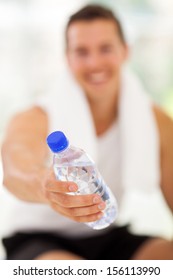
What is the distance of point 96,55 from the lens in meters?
1.32

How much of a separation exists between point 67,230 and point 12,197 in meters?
0.18

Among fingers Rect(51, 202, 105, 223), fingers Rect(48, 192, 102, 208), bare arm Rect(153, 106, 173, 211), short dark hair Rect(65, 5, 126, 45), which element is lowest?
bare arm Rect(153, 106, 173, 211)

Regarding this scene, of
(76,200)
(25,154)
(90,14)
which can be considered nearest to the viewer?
(76,200)

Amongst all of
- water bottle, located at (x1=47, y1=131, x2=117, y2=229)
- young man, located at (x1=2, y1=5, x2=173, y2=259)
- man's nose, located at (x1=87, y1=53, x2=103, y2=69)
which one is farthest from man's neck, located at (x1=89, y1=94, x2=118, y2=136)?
water bottle, located at (x1=47, y1=131, x2=117, y2=229)

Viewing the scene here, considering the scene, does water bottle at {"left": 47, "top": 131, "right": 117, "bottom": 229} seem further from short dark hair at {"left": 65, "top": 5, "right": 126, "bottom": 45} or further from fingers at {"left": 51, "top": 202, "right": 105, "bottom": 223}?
short dark hair at {"left": 65, "top": 5, "right": 126, "bottom": 45}

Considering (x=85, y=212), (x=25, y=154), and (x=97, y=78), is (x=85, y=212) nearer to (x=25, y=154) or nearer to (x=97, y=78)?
(x=25, y=154)

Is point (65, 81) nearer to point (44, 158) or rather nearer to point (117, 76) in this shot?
point (117, 76)

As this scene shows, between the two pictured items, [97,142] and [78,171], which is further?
[97,142]

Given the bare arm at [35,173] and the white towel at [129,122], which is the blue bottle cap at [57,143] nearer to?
the bare arm at [35,173]

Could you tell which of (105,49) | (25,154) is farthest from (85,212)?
(105,49)

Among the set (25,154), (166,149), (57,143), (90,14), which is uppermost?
(90,14)

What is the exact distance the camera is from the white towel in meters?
1.31

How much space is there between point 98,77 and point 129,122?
0.15m

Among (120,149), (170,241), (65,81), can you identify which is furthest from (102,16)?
(170,241)
